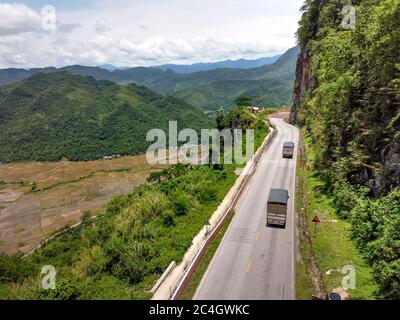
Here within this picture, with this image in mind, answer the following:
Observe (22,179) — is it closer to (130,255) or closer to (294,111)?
(294,111)

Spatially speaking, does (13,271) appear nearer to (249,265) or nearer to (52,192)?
(249,265)

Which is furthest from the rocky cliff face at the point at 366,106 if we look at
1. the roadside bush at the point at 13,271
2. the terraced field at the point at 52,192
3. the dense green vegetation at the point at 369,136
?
the terraced field at the point at 52,192

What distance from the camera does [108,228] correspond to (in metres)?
39.8

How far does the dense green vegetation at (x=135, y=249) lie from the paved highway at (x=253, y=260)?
10.8 ft

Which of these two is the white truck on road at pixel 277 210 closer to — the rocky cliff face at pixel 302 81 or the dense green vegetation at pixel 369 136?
the dense green vegetation at pixel 369 136

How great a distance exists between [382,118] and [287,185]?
48.5 feet

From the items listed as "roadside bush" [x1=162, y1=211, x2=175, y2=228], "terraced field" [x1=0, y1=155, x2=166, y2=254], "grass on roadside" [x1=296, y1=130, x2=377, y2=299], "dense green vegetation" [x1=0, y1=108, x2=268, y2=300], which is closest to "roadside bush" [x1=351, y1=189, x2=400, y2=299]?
"grass on roadside" [x1=296, y1=130, x2=377, y2=299]

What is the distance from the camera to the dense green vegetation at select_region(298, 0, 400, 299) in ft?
75.5

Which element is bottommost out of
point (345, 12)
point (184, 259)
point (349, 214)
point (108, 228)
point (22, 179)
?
point (22, 179)

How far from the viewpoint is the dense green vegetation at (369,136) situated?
23025 mm

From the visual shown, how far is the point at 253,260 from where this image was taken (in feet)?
83.8

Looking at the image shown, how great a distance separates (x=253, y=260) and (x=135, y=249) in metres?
9.87

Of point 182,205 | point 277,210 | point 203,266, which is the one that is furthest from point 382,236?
point 182,205
